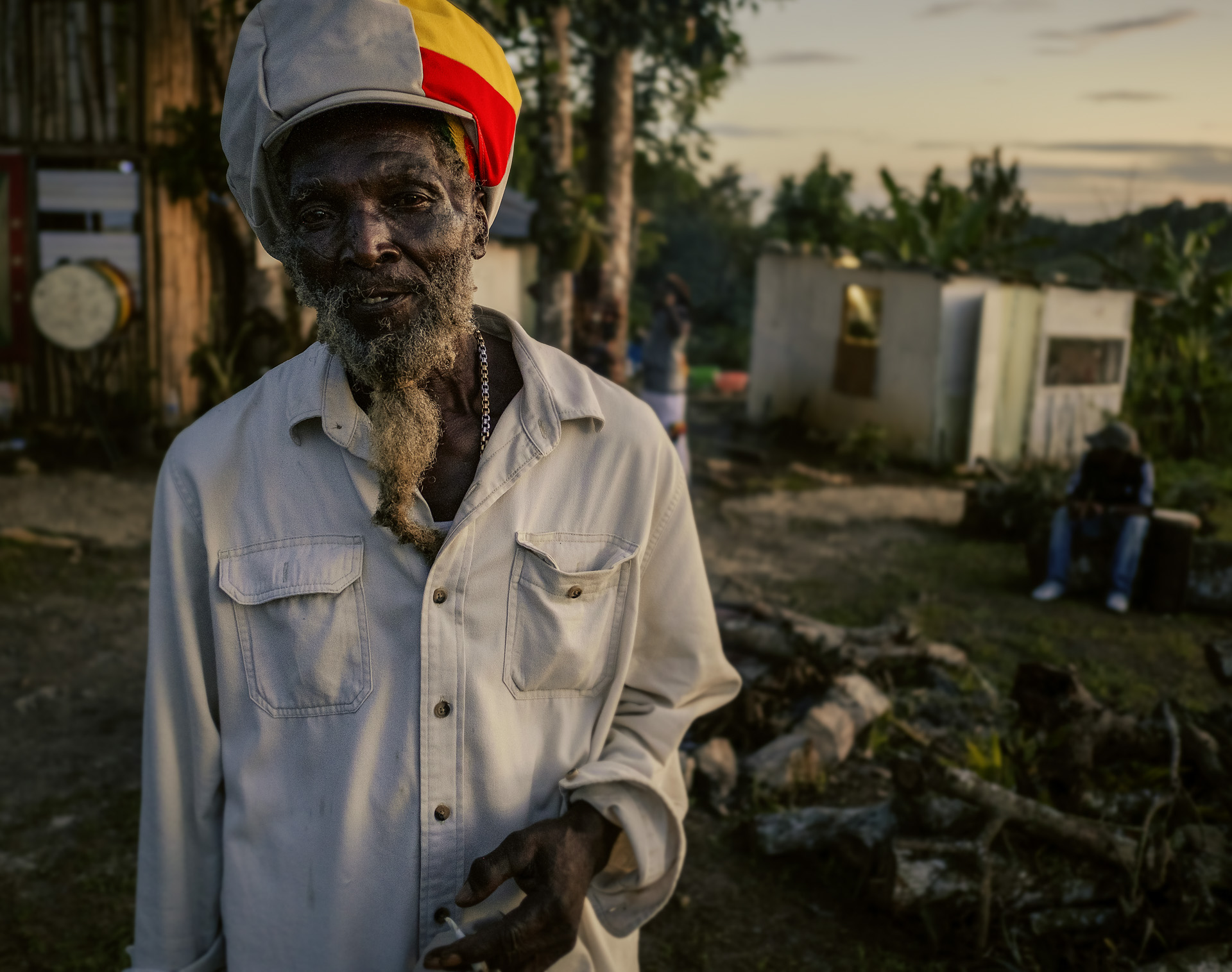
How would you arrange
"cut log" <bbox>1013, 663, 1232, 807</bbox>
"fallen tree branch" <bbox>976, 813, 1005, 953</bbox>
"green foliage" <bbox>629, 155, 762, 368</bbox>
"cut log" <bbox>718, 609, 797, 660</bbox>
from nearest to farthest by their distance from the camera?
"fallen tree branch" <bbox>976, 813, 1005, 953</bbox>
"cut log" <bbox>1013, 663, 1232, 807</bbox>
"cut log" <bbox>718, 609, 797, 660</bbox>
"green foliage" <bbox>629, 155, 762, 368</bbox>

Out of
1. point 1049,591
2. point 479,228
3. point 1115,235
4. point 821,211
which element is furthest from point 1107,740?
point 1115,235

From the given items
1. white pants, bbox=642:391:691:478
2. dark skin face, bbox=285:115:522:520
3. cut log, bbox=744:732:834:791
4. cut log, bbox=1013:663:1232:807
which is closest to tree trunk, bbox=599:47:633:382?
white pants, bbox=642:391:691:478

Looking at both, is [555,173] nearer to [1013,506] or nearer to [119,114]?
[119,114]

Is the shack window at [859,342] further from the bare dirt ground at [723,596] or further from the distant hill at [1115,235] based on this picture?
the distant hill at [1115,235]

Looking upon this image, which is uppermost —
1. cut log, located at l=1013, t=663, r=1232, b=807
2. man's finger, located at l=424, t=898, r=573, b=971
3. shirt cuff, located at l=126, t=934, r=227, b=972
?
man's finger, located at l=424, t=898, r=573, b=971

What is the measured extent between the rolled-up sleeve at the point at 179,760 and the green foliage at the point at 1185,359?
1392cm

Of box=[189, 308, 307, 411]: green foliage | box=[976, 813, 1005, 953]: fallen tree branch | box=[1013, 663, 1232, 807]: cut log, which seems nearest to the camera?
box=[976, 813, 1005, 953]: fallen tree branch

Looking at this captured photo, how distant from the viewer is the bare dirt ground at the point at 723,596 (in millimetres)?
3404

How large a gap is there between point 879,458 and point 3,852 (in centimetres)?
1020

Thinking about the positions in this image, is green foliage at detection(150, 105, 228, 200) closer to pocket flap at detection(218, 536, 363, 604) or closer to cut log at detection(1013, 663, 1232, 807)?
cut log at detection(1013, 663, 1232, 807)

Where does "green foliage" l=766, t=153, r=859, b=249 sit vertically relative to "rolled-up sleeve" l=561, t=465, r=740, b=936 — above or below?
above

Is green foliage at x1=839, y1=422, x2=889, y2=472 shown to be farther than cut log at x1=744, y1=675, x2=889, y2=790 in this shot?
Yes

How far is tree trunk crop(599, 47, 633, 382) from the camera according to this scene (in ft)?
31.5

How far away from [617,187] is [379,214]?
8639 mm
